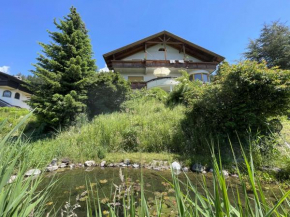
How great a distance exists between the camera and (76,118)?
9.03 m

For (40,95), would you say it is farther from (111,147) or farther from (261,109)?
(261,109)

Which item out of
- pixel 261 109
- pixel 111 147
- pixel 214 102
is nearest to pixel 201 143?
pixel 214 102

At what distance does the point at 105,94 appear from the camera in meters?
10.2

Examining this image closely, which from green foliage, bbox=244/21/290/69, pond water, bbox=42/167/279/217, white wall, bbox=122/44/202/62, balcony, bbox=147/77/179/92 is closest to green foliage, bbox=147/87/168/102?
balcony, bbox=147/77/179/92

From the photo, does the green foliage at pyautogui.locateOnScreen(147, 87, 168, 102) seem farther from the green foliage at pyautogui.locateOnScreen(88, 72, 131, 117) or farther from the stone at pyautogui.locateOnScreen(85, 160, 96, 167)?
the stone at pyautogui.locateOnScreen(85, 160, 96, 167)

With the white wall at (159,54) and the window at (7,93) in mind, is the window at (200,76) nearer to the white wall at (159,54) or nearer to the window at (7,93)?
the white wall at (159,54)

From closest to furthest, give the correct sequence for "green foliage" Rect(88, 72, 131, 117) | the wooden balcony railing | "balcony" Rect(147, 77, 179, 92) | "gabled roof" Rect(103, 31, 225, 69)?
1. "green foliage" Rect(88, 72, 131, 117)
2. "balcony" Rect(147, 77, 179, 92)
3. the wooden balcony railing
4. "gabled roof" Rect(103, 31, 225, 69)

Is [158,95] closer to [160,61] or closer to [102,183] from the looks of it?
[160,61]

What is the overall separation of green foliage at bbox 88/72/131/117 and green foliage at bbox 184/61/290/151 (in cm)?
518

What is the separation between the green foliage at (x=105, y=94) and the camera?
10.0 meters

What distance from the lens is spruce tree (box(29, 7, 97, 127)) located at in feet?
28.0

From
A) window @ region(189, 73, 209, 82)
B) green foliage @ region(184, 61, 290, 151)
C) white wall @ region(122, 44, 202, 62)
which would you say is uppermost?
white wall @ region(122, 44, 202, 62)

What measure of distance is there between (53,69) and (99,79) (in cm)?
258

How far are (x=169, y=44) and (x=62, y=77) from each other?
46.6 ft
